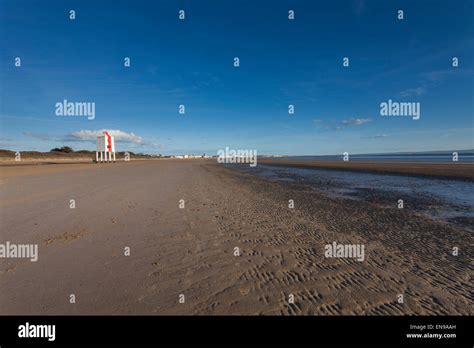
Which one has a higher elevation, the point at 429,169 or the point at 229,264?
the point at 429,169

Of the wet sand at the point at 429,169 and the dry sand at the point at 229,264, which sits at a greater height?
the wet sand at the point at 429,169

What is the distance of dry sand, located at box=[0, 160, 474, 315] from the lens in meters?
4.17

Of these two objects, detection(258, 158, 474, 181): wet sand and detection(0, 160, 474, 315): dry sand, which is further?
detection(258, 158, 474, 181): wet sand

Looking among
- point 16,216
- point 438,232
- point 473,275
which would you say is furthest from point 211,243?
point 16,216

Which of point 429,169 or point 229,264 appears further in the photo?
point 429,169

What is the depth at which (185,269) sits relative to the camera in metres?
5.50

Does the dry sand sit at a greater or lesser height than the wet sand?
lesser

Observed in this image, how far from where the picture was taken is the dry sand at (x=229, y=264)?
13.7 feet

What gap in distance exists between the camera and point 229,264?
5840mm

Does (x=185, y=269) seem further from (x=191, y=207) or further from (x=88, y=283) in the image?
(x=191, y=207)

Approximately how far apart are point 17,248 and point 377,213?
45.4 ft

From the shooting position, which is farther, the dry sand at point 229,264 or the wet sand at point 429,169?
the wet sand at point 429,169

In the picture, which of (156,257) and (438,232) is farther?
(438,232)

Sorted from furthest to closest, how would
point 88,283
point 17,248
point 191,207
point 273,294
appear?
point 191,207, point 17,248, point 88,283, point 273,294
